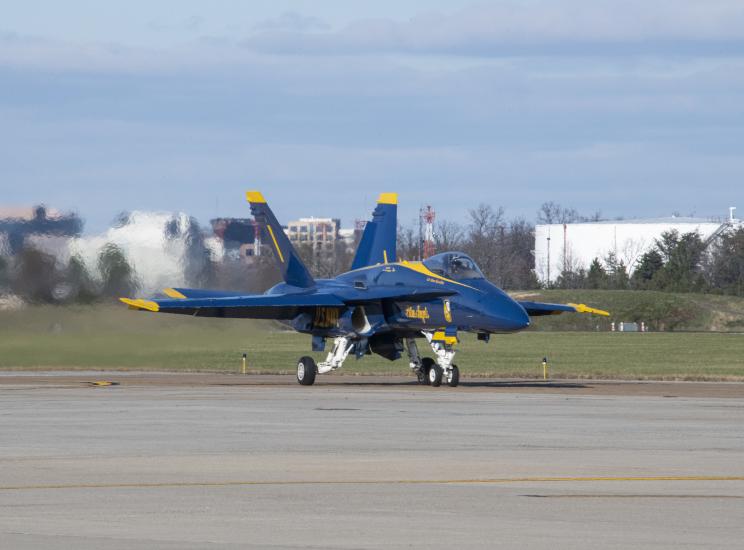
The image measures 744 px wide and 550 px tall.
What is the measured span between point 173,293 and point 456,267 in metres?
8.22

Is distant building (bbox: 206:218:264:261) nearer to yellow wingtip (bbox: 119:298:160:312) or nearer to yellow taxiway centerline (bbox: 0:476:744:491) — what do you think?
yellow wingtip (bbox: 119:298:160:312)

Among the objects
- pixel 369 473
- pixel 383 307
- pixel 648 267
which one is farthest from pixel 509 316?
pixel 648 267

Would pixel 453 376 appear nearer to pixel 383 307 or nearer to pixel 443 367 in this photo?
pixel 443 367

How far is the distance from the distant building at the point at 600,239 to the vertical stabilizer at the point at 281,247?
108 m

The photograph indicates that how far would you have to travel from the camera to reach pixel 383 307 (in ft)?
118

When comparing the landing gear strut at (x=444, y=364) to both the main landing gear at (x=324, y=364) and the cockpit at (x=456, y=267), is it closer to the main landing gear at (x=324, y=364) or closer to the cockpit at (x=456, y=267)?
the cockpit at (x=456, y=267)

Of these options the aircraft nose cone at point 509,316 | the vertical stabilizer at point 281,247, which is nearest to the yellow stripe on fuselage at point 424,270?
the aircraft nose cone at point 509,316

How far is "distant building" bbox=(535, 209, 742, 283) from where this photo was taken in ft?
483

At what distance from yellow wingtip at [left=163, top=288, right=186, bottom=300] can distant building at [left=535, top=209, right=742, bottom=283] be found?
110233mm

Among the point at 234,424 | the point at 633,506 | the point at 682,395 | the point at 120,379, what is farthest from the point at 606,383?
the point at 633,506

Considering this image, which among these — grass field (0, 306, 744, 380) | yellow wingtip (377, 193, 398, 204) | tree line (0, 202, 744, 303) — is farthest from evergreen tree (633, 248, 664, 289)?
yellow wingtip (377, 193, 398, 204)

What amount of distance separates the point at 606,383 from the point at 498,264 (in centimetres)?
Result: 10263

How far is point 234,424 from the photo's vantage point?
22.3 m

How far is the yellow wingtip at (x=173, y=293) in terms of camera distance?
38188mm
